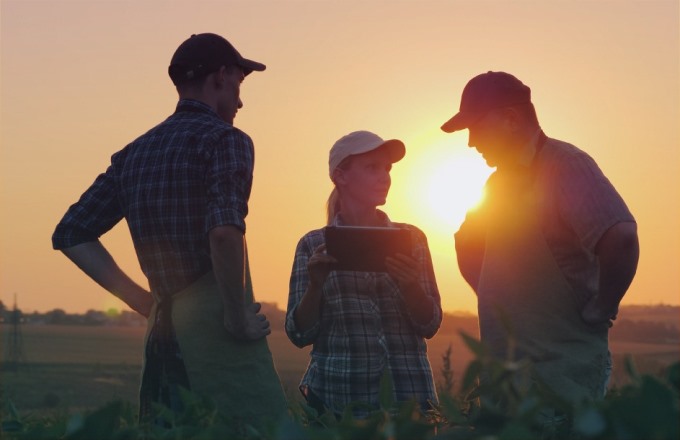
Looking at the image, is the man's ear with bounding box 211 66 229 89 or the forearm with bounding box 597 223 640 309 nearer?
the forearm with bounding box 597 223 640 309

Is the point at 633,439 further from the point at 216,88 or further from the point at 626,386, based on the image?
the point at 216,88

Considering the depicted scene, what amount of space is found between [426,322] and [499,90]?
1476 millimetres

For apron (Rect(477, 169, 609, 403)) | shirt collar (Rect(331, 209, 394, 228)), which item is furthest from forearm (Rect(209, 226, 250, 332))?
shirt collar (Rect(331, 209, 394, 228))

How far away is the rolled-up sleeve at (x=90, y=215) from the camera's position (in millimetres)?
4129

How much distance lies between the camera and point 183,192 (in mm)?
3764

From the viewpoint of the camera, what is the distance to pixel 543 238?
3.87 meters

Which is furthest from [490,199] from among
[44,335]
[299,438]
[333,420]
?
[44,335]

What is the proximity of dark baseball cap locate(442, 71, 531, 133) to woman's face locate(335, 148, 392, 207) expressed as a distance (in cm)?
108

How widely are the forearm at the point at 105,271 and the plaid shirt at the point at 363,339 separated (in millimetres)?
1208

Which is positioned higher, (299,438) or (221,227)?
(221,227)

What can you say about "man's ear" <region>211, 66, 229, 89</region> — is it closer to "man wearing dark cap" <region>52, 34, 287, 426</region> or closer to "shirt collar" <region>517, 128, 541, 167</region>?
"man wearing dark cap" <region>52, 34, 287, 426</region>

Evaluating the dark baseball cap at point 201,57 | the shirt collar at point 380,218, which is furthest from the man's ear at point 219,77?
the shirt collar at point 380,218

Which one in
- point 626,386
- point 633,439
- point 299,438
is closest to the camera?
point 633,439

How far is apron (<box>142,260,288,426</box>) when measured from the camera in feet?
12.0
